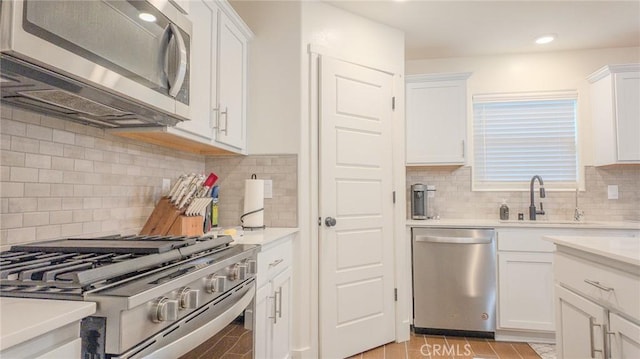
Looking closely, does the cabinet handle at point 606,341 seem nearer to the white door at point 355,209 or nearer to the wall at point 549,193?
the white door at point 355,209

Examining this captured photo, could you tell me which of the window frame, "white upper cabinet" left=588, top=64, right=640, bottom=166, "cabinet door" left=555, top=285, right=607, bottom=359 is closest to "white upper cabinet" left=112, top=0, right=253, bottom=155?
"cabinet door" left=555, top=285, right=607, bottom=359

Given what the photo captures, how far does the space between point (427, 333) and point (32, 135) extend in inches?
115

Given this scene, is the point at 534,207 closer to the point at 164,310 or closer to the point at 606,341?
the point at 606,341

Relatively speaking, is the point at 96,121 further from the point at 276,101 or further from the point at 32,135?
the point at 276,101

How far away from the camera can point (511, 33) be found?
3.14 metres

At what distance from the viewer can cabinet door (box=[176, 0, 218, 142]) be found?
70.0 inches

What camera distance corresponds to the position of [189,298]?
1054 mm

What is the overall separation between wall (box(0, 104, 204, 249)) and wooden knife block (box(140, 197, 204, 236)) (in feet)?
0.29

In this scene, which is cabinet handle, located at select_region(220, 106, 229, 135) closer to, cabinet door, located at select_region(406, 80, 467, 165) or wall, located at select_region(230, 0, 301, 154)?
wall, located at select_region(230, 0, 301, 154)

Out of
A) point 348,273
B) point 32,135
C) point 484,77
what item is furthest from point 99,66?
point 484,77

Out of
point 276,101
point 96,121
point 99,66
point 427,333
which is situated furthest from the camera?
point 427,333

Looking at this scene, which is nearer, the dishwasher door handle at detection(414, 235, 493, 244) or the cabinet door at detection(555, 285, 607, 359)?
the cabinet door at detection(555, 285, 607, 359)

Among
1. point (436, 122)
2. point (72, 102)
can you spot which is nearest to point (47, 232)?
point (72, 102)

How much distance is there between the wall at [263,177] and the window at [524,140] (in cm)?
205
